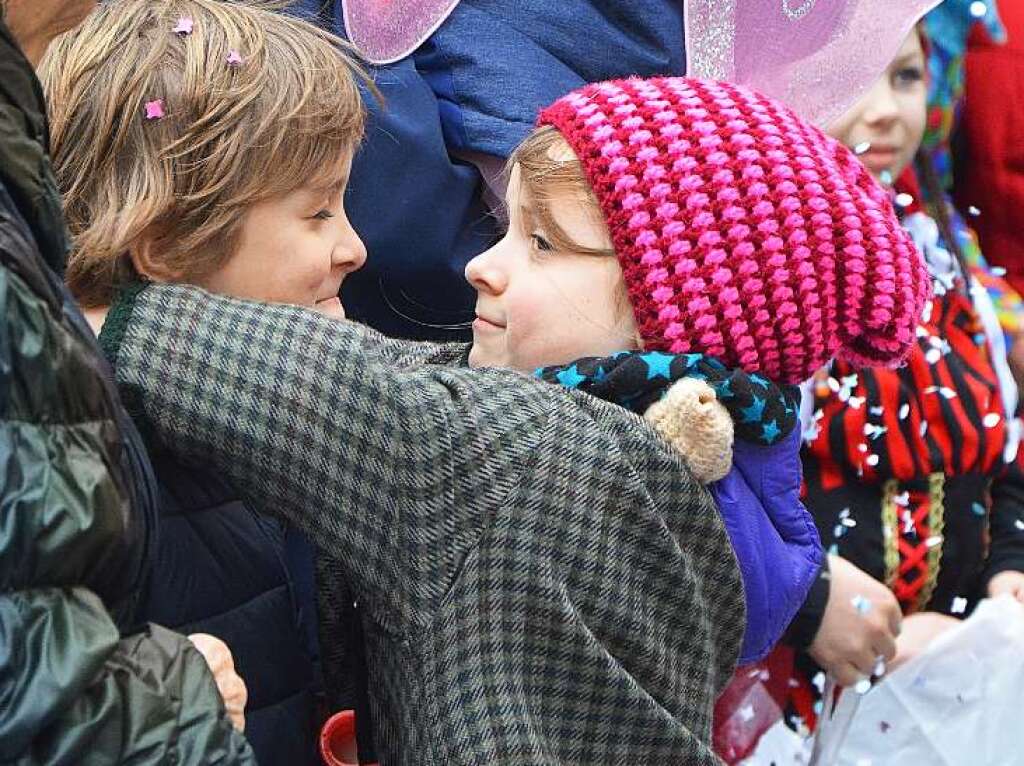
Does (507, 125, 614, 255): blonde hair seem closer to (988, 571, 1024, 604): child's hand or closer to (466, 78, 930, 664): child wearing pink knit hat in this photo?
(466, 78, 930, 664): child wearing pink knit hat

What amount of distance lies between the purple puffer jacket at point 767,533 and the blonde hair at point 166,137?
667 mm

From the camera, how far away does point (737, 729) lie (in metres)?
2.19

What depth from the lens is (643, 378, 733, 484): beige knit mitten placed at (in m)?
1.57

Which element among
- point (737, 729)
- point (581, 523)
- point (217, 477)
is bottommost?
point (737, 729)

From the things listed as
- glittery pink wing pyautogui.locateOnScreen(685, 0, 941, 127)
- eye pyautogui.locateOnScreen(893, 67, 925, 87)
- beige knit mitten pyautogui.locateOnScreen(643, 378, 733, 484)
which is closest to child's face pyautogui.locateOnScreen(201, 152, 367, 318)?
beige knit mitten pyautogui.locateOnScreen(643, 378, 733, 484)

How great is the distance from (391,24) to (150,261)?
72cm

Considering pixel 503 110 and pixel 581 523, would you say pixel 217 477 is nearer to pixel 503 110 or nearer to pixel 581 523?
pixel 581 523

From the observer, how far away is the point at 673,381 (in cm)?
164

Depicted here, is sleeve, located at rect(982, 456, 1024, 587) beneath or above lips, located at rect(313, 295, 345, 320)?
beneath

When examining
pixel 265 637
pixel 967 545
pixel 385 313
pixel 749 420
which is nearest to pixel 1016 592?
pixel 967 545

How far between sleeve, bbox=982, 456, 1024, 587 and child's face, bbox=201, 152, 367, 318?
1.19 m

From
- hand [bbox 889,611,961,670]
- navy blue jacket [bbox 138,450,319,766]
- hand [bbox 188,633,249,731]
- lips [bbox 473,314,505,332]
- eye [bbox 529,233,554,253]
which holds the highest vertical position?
eye [bbox 529,233,554,253]

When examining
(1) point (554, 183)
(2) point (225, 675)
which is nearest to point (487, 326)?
(1) point (554, 183)

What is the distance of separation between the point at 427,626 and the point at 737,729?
88 centimetres
